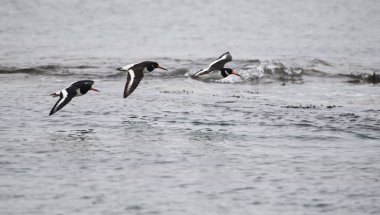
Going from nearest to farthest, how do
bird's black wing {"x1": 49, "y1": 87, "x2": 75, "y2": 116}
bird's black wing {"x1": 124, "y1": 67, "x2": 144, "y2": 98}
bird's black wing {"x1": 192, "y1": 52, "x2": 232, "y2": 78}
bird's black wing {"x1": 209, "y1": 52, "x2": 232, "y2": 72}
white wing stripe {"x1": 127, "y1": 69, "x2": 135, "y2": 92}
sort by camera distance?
1. bird's black wing {"x1": 49, "y1": 87, "x2": 75, "y2": 116}
2. bird's black wing {"x1": 124, "y1": 67, "x2": 144, "y2": 98}
3. white wing stripe {"x1": 127, "y1": 69, "x2": 135, "y2": 92}
4. bird's black wing {"x1": 192, "y1": 52, "x2": 232, "y2": 78}
5. bird's black wing {"x1": 209, "y1": 52, "x2": 232, "y2": 72}

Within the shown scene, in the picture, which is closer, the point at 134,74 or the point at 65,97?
the point at 65,97

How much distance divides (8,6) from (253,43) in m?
17.4

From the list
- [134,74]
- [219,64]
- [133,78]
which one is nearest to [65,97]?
[133,78]

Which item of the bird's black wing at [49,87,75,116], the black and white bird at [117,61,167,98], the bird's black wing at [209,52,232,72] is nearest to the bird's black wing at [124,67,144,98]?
the black and white bird at [117,61,167,98]

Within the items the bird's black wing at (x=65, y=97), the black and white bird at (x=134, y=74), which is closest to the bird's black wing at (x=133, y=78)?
the black and white bird at (x=134, y=74)

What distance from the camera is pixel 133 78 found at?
641 inches

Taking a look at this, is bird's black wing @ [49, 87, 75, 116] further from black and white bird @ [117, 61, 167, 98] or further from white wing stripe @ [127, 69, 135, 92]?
white wing stripe @ [127, 69, 135, 92]

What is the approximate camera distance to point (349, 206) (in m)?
9.02

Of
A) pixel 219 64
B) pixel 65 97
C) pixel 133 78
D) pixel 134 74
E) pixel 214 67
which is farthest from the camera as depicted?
pixel 219 64

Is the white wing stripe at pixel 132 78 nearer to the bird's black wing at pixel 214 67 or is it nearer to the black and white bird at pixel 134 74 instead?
the black and white bird at pixel 134 74

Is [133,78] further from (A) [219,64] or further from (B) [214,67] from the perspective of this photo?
(A) [219,64]

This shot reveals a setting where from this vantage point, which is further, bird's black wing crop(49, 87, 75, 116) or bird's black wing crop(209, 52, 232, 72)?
bird's black wing crop(209, 52, 232, 72)

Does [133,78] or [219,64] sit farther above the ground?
[219,64]

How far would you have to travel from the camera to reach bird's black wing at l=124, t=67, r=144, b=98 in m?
15.6
